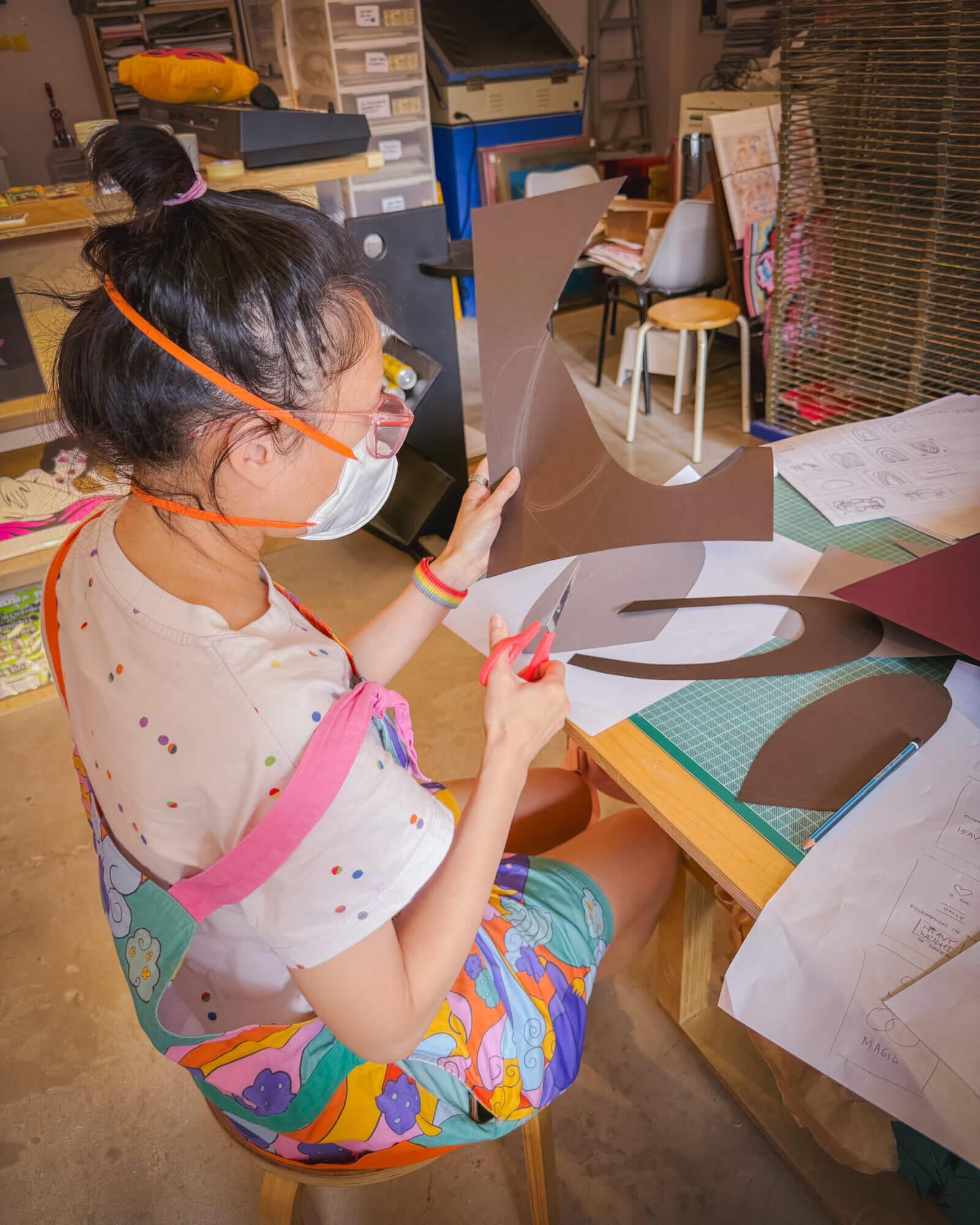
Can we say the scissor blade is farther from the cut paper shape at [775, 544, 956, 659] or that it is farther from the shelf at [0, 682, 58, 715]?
the shelf at [0, 682, 58, 715]

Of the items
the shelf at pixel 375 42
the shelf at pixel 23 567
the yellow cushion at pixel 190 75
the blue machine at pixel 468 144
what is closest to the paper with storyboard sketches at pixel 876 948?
the shelf at pixel 23 567

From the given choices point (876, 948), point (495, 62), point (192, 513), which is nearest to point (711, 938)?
point (876, 948)

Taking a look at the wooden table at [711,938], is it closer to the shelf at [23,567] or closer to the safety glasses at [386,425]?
the safety glasses at [386,425]

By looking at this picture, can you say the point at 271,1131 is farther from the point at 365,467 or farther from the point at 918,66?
the point at 918,66

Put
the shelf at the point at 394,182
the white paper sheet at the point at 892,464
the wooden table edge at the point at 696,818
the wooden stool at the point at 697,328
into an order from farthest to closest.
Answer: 1. the shelf at the point at 394,182
2. the wooden stool at the point at 697,328
3. the white paper sheet at the point at 892,464
4. the wooden table edge at the point at 696,818

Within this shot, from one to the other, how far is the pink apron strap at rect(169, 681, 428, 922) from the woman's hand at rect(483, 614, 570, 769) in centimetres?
14

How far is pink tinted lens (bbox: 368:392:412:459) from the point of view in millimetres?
740

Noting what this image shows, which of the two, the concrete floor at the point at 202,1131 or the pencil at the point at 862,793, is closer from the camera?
the pencil at the point at 862,793

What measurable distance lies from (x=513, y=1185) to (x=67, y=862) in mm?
1080

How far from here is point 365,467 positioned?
763 mm

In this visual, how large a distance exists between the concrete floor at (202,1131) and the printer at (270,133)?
1563mm

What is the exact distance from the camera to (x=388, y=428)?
76 centimetres

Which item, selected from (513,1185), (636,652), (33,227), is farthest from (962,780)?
(33,227)

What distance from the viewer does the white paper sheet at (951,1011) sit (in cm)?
54
